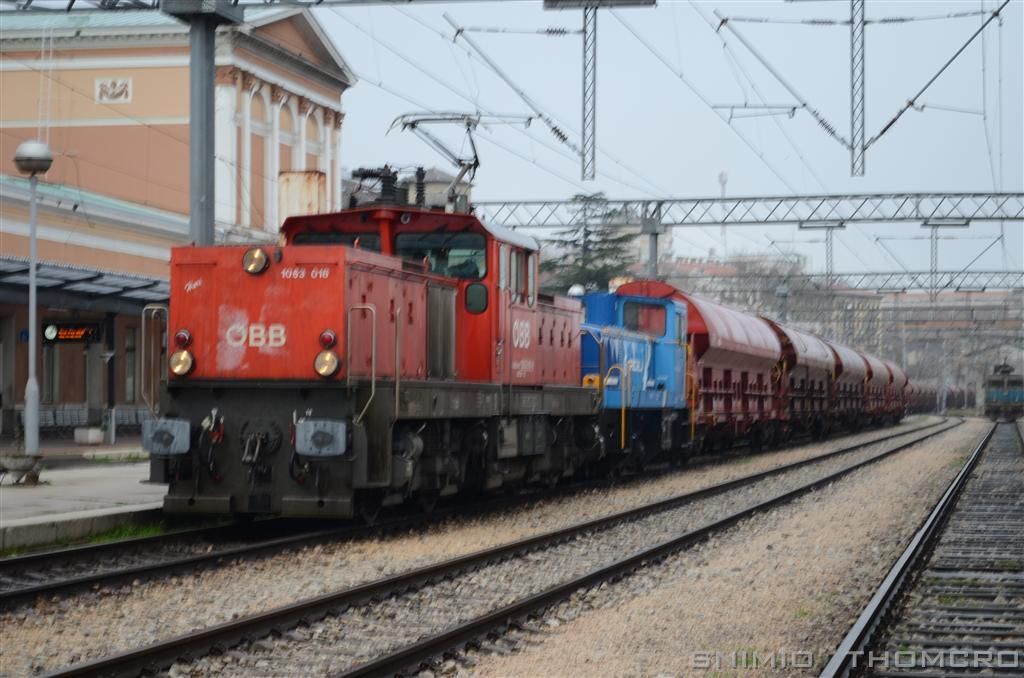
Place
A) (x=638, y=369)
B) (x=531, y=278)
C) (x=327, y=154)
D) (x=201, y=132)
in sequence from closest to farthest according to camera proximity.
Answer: (x=201, y=132) < (x=531, y=278) < (x=638, y=369) < (x=327, y=154)

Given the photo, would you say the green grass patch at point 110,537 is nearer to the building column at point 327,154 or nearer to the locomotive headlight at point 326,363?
the locomotive headlight at point 326,363

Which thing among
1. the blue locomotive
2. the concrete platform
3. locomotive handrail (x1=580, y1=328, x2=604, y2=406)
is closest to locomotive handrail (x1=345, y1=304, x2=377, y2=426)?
the concrete platform

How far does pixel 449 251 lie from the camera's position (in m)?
15.6

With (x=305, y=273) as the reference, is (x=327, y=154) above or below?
above

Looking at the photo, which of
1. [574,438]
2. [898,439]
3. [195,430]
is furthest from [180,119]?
[195,430]

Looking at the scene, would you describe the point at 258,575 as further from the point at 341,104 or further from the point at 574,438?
the point at 341,104

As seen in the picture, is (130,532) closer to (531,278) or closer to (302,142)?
(531,278)

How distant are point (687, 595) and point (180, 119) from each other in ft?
132

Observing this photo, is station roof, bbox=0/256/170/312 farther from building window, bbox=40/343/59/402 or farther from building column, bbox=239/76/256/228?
building column, bbox=239/76/256/228

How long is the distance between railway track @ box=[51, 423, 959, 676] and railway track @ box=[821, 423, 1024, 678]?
93.7 inches

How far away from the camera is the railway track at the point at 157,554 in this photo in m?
10.5

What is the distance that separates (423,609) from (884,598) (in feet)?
11.6

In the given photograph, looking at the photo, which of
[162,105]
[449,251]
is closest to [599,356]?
[449,251]

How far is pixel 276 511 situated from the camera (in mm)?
13008
